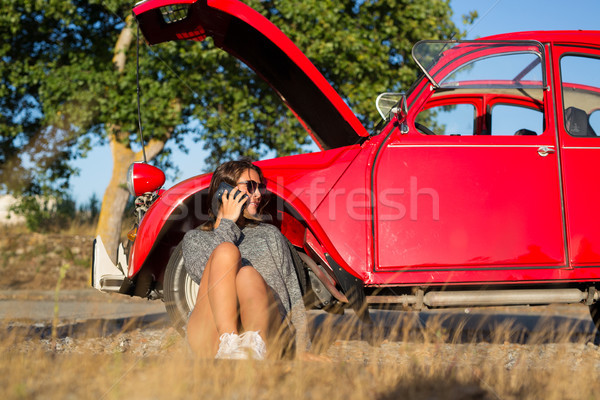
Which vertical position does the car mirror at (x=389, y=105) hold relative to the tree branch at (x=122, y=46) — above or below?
below

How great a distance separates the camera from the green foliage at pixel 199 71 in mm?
10203

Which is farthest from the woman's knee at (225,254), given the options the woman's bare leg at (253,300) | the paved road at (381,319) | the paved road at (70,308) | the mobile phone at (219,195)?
the paved road at (70,308)

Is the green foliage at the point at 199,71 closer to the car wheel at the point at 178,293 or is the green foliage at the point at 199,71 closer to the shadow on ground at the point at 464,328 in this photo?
the shadow on ground at the point at 464,328

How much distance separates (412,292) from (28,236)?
10.8m

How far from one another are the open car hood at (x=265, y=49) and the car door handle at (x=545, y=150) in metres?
1.13

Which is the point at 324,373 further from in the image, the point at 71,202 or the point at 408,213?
the point at 71,202

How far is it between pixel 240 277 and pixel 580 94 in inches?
105

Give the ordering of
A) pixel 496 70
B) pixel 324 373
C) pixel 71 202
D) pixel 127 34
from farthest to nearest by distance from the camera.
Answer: pixel 71 202
pixel 127 34
pixel 496 70
pixel 324 373

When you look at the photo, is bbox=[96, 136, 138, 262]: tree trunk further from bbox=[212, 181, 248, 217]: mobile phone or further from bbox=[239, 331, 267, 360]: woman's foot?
bbox=[239, 331, 267, 360]: woman's foot

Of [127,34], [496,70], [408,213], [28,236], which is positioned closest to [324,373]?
[408,213]

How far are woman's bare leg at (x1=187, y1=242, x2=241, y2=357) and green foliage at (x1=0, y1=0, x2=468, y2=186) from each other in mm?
7622

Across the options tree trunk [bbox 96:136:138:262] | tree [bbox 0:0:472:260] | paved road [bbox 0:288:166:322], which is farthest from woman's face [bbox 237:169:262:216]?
tree trunk [bbox 96:136:138:262]

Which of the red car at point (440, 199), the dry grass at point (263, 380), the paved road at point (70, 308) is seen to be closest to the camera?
the dry grass at point (263, 380)

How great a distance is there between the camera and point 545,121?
3.61m
